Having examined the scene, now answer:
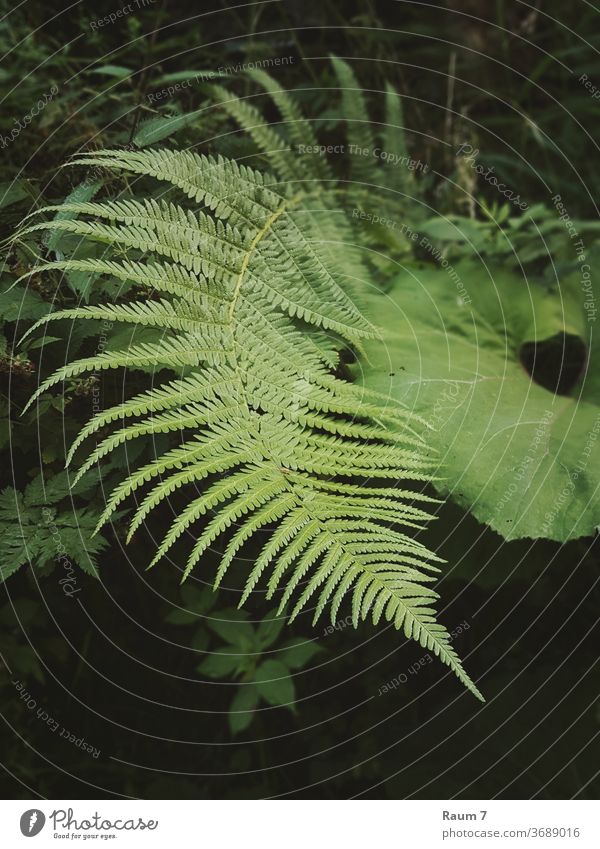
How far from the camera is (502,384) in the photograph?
Answer: 4.52 ft

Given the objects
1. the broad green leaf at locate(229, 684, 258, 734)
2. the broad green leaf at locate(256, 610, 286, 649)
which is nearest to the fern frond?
the broad green leaf at locate(256, 610, 286, 649)

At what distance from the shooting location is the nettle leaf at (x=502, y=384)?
1.17 m

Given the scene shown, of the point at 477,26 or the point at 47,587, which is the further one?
the point at 477,26

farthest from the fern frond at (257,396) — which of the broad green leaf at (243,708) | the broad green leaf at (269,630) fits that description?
the broad green leaf at (243,708)

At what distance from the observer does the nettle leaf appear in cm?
117

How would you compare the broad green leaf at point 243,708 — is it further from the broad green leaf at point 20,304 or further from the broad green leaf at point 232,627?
the broad green leaf at point 20,304

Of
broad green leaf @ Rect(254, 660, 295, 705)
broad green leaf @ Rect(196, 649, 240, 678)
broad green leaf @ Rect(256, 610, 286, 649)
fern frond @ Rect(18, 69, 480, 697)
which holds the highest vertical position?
fern frond @ Rect(18, 69, 480, 697)

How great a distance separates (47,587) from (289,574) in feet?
1.35

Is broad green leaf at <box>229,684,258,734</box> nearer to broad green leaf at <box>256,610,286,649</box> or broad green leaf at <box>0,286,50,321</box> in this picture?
broad green leaf at <box>256,610,286,649</box>

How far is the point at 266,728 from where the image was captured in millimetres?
1329

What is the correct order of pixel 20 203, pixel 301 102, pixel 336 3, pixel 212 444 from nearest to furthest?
1. pixel 212 444
2. pixel 20 203
3. pixel 301 102
4. pixel 336 3

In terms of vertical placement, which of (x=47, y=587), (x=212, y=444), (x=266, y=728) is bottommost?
(x=266, y=728)

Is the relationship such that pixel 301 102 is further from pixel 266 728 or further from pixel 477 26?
pixel 266 728
